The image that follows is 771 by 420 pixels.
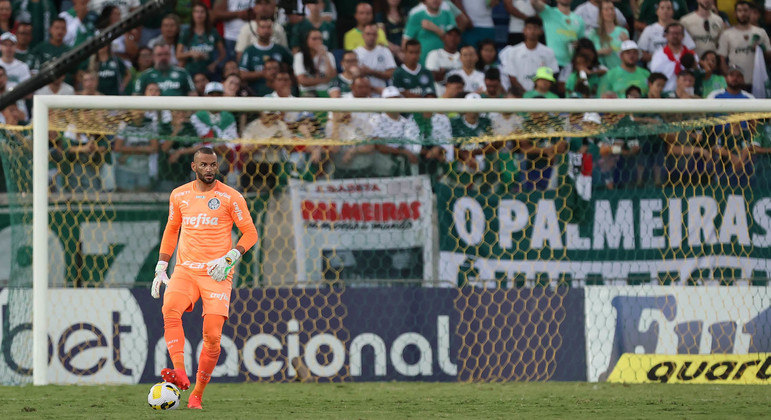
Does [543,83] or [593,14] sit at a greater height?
[593,14]

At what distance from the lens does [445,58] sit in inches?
499

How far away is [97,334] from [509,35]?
6.70 metres

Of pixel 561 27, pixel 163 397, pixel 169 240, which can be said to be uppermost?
pixel 561 27

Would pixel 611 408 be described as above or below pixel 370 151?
below

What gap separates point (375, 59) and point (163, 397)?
6671 mm

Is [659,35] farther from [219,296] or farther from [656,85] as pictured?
[219,296]

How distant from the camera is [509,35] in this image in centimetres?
1345

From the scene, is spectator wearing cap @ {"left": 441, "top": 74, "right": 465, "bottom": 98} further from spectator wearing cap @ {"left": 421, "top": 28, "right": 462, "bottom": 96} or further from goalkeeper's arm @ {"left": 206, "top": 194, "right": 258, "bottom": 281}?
goalkeeper's arm @ {"left": 206, "top": 194, "right": 258, "bottom": 281}

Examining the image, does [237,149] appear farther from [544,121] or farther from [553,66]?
[553,66]

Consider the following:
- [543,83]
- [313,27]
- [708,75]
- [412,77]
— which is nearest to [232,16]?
[313,27]

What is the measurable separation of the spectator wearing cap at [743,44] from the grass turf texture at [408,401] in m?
5.48

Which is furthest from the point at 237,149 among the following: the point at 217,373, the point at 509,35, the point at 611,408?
the point at 509,35

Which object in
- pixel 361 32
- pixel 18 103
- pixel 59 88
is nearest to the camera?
pixel 18 103

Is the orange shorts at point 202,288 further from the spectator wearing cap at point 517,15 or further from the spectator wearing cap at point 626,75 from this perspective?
the spectator wearing cap at point 517,15
